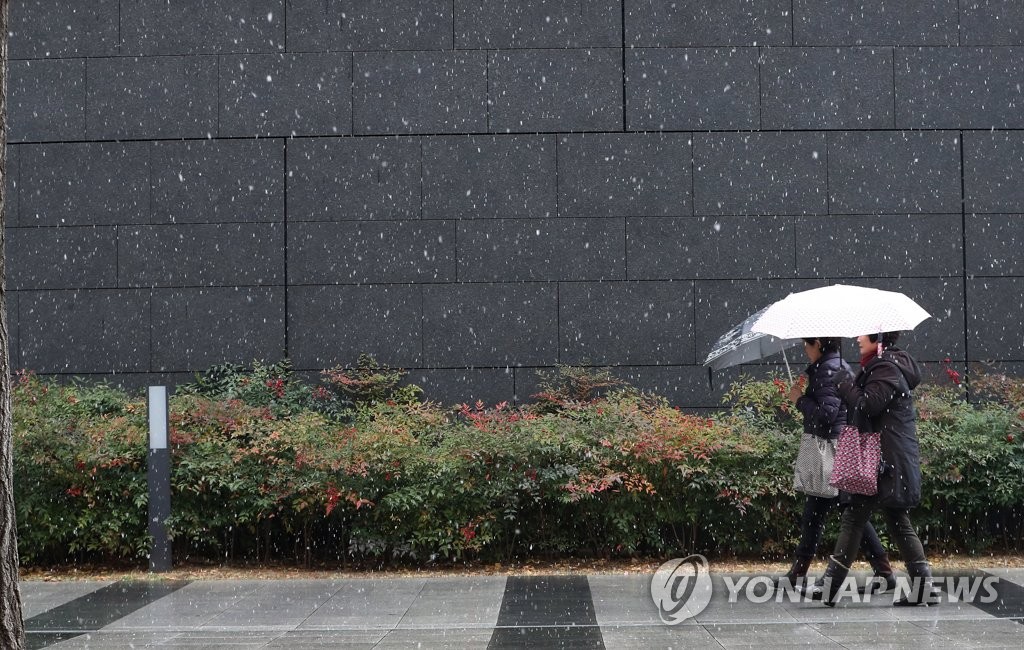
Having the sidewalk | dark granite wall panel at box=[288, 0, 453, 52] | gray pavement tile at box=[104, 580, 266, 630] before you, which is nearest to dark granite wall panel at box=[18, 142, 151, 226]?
dark granite wall panel at box=[288, 0, 453, 52]

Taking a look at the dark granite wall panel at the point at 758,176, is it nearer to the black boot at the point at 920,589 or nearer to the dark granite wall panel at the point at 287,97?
the dark granite wall panel at the point at 287,97

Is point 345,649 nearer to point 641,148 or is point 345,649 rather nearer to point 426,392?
point 426,392

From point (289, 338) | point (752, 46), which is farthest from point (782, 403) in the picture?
point (289, 338)

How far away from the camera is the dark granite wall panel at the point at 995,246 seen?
10789 millimetres

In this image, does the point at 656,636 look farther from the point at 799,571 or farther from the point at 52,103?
the point at 52,103

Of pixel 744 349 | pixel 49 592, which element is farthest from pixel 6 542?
pixel 744 349

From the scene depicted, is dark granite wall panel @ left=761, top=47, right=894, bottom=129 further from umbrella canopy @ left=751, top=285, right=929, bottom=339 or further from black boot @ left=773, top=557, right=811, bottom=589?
black boot @ left=773, top=557, right=811, bottom=589

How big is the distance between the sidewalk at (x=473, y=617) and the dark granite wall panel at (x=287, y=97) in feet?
18.9

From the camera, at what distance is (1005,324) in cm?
1077

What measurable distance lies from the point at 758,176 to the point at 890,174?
1.51m

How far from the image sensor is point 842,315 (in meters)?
5.45

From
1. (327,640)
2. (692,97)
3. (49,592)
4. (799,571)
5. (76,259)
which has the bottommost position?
(49,592)

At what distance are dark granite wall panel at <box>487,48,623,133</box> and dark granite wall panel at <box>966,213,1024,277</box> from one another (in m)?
4.23

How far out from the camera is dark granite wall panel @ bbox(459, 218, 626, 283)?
425 inches
